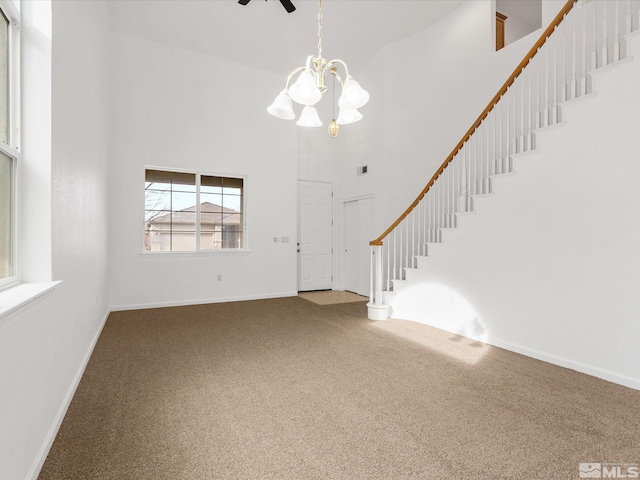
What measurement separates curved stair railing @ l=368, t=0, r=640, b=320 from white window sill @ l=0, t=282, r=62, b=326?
12.6 feet

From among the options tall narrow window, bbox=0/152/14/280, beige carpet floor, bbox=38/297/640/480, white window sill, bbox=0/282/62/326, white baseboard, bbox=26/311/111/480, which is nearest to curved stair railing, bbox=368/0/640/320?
beige carpet floor, bbox=38/297/640/480

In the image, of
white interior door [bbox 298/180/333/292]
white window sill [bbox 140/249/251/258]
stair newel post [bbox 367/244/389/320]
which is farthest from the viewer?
white interior door [bbox 298/180/333/292]

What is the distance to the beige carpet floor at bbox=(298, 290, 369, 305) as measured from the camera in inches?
244

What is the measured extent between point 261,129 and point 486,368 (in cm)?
550

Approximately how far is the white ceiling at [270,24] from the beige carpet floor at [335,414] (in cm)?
469

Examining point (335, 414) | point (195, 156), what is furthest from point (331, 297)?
point (335, 414)

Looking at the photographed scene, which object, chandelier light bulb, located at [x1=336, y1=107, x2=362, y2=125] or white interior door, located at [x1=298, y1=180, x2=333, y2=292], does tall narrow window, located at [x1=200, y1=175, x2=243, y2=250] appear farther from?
chandelier light bulb, located at [x1=336, y1=107, x2=362, y2=125]

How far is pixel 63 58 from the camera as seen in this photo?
2348 mm

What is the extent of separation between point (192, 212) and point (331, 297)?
121 inches

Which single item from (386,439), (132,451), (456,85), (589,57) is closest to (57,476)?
(132,451)

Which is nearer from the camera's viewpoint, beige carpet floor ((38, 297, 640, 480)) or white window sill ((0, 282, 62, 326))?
white window sill ((0, 282, 62, 326))

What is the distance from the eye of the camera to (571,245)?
3.02 metres

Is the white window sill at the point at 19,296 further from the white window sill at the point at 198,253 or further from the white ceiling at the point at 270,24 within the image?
the white ceiling at the point at 270,24

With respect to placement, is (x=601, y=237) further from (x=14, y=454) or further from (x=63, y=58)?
(x=63, y=58)
